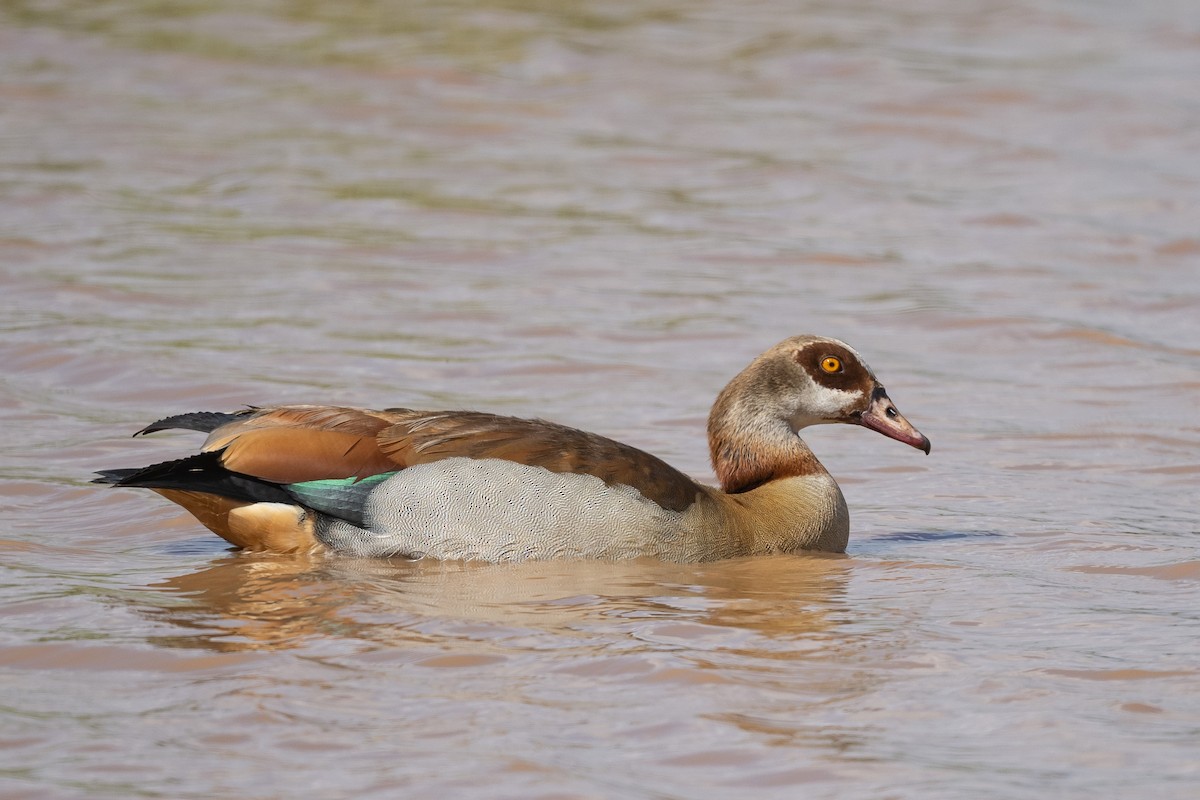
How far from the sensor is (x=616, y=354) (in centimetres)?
1256

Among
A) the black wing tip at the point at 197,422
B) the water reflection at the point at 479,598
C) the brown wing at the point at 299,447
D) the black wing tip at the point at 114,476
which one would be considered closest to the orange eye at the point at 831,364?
the water reflection at the point at 479,598

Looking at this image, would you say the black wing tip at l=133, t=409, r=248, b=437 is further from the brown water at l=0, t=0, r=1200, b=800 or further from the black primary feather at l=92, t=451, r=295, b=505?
the brown water at l=0, t=0, r=1200, b=800

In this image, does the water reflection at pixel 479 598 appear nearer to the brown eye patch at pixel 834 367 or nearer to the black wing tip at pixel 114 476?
the black wing tip at pixel 114 476

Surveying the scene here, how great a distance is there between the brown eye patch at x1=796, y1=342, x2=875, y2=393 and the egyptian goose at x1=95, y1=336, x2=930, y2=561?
1014 millimetres

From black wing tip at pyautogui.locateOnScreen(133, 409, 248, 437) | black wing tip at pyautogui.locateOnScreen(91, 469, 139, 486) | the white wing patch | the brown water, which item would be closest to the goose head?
the brown water

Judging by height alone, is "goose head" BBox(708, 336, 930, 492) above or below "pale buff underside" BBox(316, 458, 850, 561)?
above

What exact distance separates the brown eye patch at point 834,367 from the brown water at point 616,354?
783 mm

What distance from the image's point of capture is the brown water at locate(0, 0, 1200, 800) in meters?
6.30

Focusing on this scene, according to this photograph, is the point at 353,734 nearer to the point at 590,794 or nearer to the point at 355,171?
the point at 590,794

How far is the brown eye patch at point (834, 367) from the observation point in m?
9.32

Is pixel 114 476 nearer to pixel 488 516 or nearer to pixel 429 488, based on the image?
pixel 429 488

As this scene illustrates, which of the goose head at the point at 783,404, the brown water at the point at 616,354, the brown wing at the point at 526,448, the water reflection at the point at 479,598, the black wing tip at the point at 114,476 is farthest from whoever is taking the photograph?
the goose head at the point at 783,404

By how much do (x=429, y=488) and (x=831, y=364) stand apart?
2237 millimetres

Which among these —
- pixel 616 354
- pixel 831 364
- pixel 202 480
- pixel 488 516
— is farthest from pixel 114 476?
pixel 616 354
